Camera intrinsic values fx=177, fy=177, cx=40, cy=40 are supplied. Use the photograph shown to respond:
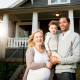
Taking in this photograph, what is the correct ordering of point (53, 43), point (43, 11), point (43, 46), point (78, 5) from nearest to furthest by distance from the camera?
point (53, 43) < point (43, 46) < point (78, 5) < point (43, 11)

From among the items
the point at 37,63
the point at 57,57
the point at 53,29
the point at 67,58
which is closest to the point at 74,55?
the point at 67,58

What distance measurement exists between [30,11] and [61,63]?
33.4ft

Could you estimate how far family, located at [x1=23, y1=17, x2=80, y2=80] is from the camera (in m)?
2.40

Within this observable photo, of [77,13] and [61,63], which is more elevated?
[77,13]

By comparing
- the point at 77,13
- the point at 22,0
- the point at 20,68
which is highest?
the point at 22,0

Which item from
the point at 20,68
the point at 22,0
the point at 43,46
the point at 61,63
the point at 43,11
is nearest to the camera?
the point at 61,63

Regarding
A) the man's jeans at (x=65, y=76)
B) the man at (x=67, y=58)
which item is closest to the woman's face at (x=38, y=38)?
the man at (x=67, y=58)

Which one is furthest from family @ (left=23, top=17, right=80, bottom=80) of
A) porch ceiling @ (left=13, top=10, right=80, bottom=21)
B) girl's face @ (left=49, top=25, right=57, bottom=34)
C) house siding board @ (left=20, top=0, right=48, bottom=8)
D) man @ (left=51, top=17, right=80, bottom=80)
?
house siding board @ (left=20, top=0, right=48, bottom=8)

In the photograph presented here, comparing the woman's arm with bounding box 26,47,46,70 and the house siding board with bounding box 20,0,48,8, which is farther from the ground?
the house siding board with bounding box 20,0,48,8

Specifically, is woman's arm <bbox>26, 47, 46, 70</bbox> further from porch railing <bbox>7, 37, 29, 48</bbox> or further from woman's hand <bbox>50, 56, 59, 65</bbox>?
porch railing <bbox>7, 37, 29, 48</bbox>

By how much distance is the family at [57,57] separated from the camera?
2402mm

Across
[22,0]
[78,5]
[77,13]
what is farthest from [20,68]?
Answer: [22,0]

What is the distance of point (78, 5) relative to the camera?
11344 mm

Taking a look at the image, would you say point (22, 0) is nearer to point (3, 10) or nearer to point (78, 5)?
point (3, 10)
